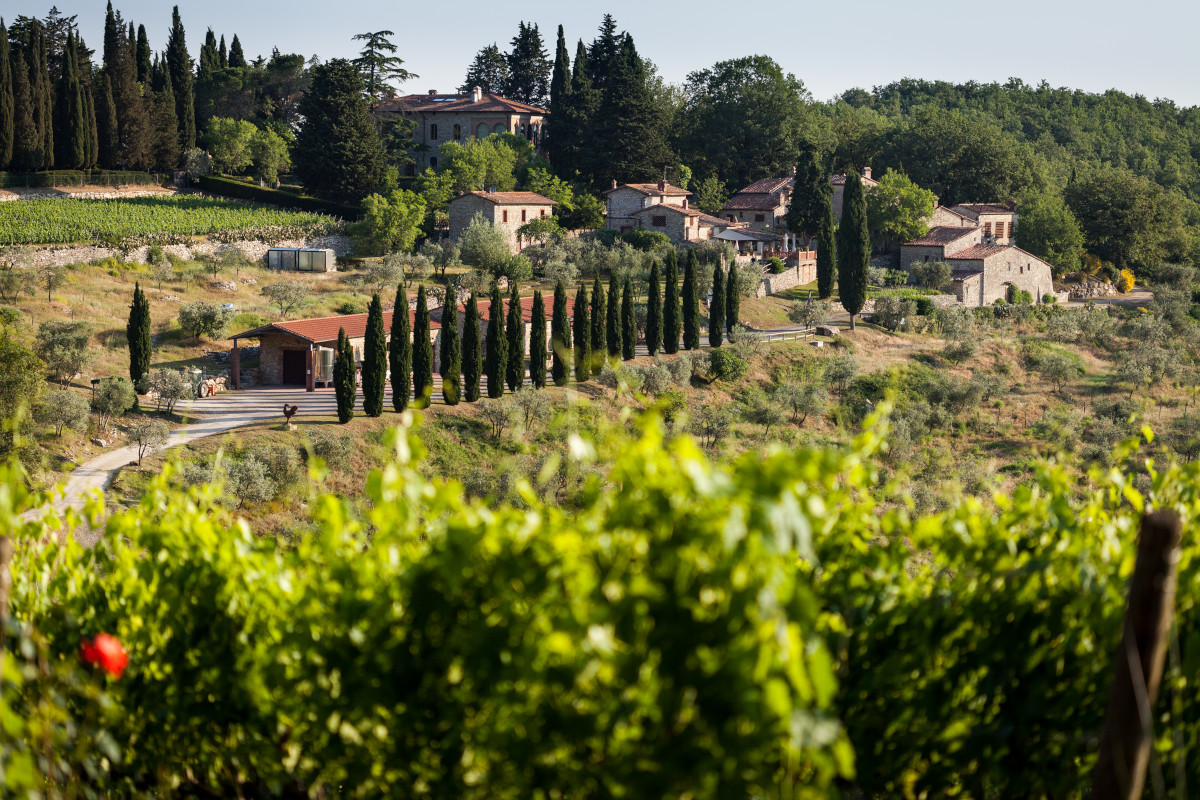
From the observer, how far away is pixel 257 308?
149 ft

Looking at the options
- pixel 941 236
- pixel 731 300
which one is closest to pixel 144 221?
pixel 731 300

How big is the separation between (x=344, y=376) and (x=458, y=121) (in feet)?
170

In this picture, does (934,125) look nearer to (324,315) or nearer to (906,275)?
(906,275)

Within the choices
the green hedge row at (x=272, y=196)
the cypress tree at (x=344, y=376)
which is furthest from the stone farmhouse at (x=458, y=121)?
the cypress tree at (x=344, y=376)

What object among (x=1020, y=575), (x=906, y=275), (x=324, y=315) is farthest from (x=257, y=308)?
(x=1020, y=575)

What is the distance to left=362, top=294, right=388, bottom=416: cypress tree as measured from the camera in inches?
1332

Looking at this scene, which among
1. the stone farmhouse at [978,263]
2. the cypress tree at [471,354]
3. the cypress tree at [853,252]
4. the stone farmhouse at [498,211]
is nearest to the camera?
the cypress tree at [471,354]

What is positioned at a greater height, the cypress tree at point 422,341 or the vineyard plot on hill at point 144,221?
the vineyard plot on hill at point 144,221

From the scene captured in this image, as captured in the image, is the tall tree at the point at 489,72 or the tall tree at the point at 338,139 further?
the tall tree at the point at 489,72

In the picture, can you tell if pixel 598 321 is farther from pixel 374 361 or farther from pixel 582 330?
pixel 374 361

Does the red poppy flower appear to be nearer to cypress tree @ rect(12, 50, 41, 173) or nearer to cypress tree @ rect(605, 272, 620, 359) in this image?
cypress tree @ rect(605, 272, 620, 359)

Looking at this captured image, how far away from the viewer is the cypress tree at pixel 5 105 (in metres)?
57.2

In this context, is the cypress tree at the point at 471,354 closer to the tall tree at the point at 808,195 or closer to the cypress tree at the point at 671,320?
the cypress tree at the point at 671,320

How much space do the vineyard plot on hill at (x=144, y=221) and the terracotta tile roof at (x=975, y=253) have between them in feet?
122
